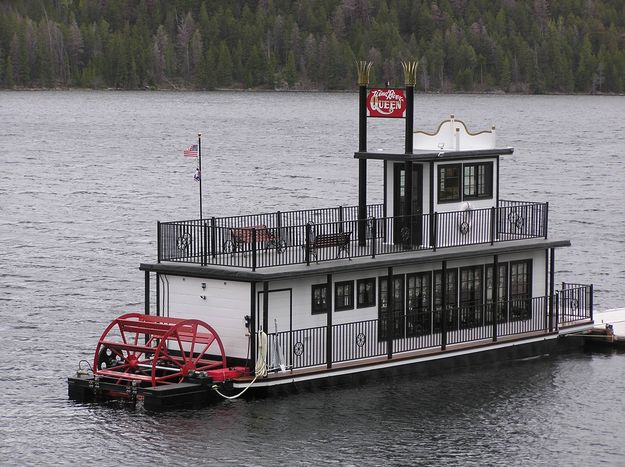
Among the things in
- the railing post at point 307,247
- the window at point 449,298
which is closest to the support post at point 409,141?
the window at point 449,298

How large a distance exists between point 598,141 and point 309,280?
139824mm

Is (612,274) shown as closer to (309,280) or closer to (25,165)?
(309,280)

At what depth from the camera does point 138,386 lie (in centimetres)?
3609

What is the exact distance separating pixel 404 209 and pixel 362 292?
2.95m

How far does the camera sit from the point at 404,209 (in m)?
40.5

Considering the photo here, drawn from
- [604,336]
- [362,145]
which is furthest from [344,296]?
[604,336]

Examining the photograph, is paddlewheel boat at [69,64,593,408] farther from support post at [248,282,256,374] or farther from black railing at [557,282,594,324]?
black railing at [557,282,594,324]

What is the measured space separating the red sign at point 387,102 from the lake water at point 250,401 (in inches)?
280

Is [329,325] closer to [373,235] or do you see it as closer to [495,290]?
[373,235]

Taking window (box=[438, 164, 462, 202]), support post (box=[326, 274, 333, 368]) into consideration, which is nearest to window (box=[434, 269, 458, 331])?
window (box=[438, 164, 462, 202])

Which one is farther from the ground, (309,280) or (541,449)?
(309,280)

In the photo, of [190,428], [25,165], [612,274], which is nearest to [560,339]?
[190,428]

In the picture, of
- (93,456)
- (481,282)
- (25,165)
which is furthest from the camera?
(25,165)

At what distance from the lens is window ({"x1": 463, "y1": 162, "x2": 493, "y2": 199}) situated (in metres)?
41.6
